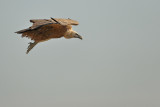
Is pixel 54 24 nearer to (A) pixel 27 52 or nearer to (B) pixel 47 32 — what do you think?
(B) pixel 47 32

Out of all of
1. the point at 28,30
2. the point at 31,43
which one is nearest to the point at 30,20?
the point at 28,30

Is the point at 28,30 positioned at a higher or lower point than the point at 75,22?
lower

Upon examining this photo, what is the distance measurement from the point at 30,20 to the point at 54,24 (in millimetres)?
1055

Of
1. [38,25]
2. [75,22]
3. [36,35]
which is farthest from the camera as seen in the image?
[75,22]

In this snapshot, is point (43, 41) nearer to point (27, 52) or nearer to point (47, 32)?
point (47, 32)

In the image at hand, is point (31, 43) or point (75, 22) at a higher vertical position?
point (75, 22)

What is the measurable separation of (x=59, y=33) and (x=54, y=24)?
523mm

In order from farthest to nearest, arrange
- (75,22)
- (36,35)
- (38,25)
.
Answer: (75,22), (36,35), (38,25)

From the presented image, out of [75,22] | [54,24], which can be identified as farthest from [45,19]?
[75,22]

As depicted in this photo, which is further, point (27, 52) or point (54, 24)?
A: point (27, 52)

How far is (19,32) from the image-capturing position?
Answer: 8977 mm

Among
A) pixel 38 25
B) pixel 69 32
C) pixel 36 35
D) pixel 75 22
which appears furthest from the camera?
pixel 75 22

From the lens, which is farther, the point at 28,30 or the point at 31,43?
the point at 31,43

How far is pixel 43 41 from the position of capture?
30.7 feet
